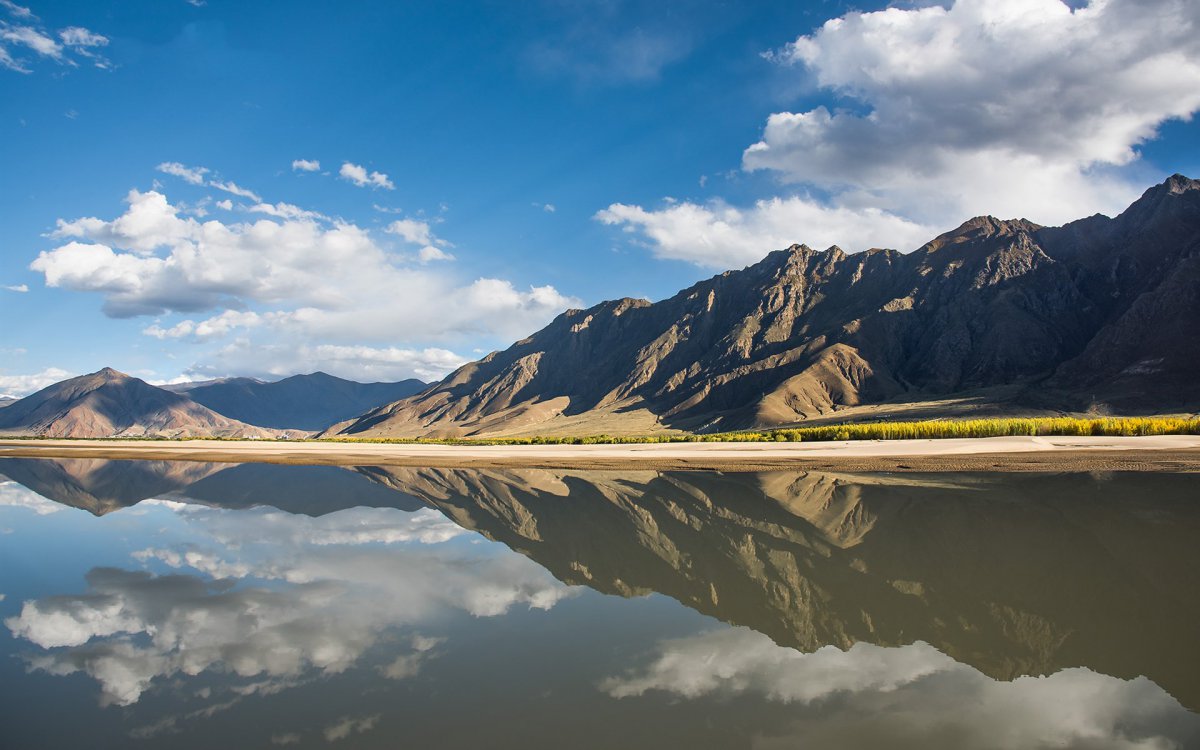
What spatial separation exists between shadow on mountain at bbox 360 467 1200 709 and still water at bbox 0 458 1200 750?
9cm

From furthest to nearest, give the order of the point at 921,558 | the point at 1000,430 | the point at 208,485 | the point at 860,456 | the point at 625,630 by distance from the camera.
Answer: the point at 1000,430 < the point at 860,456 < the point at 208,485 < the point at 921,558 < the point at 625,630

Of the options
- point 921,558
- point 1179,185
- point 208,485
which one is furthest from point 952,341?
point 208,485

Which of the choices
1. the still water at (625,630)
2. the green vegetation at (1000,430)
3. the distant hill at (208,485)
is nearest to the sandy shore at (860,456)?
the green vegetation at (1000,430)

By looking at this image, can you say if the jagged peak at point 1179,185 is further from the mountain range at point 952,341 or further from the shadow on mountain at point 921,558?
the shadow on mountain at point 921,558

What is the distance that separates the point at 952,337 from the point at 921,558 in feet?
523

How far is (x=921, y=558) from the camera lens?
644 inches

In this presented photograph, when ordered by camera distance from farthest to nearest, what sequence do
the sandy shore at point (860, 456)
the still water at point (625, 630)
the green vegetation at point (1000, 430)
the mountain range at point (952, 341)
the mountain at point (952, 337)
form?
the mountain at point (952, 337) < the mountain range at point (952, 341) < the green vegetation at point (1000, 430) < the sandy shore at point (860, 456) < the still water at point (625, 630)

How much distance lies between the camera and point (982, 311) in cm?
15800

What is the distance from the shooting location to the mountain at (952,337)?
122m

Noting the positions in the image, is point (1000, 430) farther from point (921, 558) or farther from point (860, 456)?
point (921, 558)

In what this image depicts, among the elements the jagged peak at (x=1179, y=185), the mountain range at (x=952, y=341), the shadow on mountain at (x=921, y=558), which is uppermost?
the jagged peak at (x=1179, y=185)

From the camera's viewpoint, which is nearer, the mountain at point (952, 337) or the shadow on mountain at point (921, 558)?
the shadow on mountain at point (921, 558)

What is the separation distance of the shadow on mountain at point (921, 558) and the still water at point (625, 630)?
9 cm

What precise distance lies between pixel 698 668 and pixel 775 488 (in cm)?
2316
